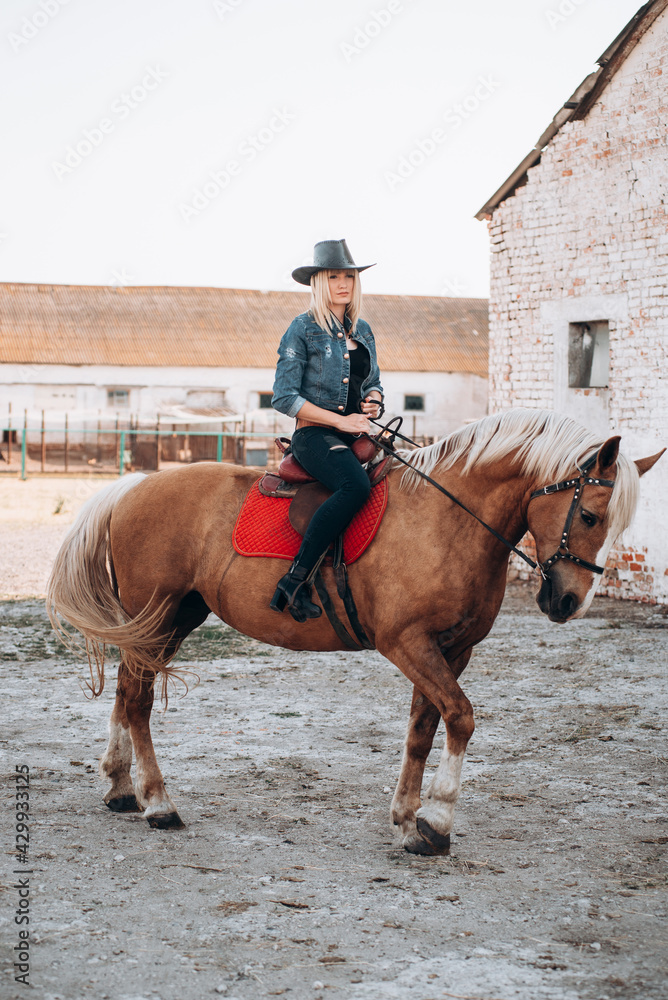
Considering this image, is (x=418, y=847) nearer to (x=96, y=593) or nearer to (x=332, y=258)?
(x=96, y=593)

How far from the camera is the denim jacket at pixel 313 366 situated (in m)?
4.21

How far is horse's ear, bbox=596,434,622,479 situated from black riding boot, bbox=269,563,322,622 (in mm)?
1324

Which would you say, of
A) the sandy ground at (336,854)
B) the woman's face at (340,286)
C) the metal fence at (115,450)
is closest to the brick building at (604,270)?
the sandy ground at (336,854)

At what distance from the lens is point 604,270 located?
10.5 m

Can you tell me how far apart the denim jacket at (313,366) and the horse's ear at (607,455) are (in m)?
1.21

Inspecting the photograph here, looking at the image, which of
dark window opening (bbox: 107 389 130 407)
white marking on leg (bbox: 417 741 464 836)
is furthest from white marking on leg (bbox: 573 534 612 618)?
dark window opening (bbox: 107 389 130 407)

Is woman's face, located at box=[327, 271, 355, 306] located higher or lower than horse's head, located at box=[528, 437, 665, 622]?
higher

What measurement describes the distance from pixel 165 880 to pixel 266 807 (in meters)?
0.91

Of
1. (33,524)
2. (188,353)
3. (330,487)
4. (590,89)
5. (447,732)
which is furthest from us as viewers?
(188,353)

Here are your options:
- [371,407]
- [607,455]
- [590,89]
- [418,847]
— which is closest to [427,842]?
[418,847]

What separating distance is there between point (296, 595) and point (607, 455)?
146 centimetres

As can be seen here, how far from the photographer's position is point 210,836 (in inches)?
162

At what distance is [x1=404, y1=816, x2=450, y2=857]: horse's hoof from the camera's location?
3914mm

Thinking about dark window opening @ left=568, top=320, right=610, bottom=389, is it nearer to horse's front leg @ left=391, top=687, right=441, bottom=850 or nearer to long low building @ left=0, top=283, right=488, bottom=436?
horse's front leg @ left=391, top=687, right=441, bottom=850
